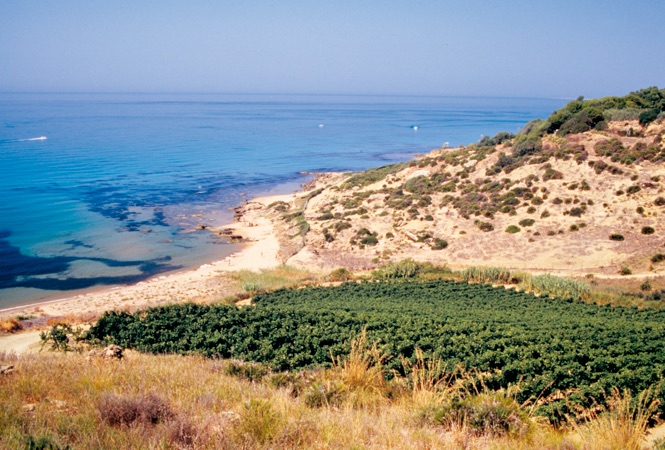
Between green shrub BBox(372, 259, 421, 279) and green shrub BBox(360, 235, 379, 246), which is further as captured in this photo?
green shrub BBox(360, 235, 379, 246)

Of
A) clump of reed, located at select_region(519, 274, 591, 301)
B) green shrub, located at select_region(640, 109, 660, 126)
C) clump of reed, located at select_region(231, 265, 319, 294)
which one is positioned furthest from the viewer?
green shrub, located at select_region(640, 109, 660, 126)

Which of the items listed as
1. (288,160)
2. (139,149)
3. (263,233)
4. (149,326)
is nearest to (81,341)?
(149,326)

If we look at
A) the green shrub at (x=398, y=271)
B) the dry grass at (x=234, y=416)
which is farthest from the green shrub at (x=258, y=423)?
the green shrub at (x=398, y=271)

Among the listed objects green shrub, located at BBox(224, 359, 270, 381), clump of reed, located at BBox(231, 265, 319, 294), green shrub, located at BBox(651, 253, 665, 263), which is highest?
green shrub, located at BBox(224, 359, 270, 381)

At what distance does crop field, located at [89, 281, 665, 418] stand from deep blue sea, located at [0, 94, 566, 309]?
1722 cm

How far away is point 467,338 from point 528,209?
27.1 meters

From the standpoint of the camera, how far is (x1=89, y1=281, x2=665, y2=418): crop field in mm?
7957

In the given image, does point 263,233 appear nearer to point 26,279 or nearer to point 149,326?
point 26,279

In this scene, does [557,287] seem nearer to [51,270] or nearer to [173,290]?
[173,290]

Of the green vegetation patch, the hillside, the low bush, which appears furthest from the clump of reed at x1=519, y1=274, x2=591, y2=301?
the green vegetation patch

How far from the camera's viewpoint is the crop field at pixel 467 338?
7.96 m

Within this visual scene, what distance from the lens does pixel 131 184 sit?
59.7m

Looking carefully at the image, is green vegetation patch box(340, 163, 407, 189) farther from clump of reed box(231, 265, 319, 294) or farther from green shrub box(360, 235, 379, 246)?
clump of reed box(231, 265, 319, 294)

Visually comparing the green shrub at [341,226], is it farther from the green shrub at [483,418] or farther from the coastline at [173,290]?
the green shrub at [483,418]
